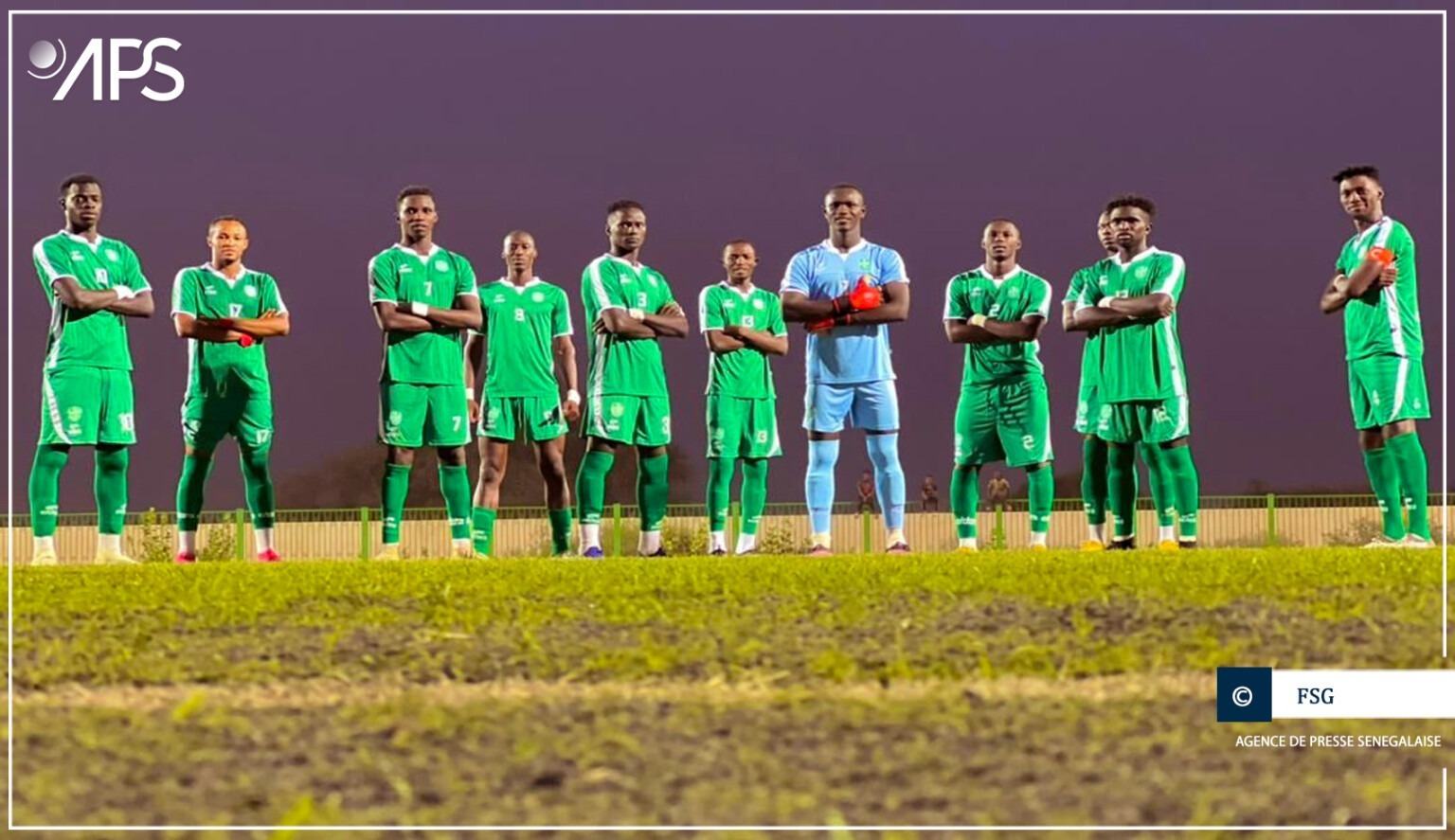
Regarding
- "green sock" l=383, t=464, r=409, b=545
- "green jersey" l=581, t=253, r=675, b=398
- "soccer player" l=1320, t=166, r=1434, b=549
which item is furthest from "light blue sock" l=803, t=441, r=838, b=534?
"soccer player" l=1320, t=166, r=1434, b=549

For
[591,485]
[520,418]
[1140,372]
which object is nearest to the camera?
[1140,372]

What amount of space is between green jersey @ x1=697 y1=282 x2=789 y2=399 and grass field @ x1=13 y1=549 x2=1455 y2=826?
5300 millimetres

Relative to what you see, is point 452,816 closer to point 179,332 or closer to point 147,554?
point 179,332

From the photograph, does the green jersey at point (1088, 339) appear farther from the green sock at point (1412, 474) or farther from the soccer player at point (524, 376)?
the soccer player at point (524, 376)

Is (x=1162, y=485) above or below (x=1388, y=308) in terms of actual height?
below

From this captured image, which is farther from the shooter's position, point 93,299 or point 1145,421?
point 1145,421

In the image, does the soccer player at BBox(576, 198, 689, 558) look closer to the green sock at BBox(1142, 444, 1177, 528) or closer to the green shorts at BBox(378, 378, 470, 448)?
the green shorts at BBox(378, 378, 470, 448)

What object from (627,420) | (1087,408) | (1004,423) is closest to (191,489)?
(627,420)

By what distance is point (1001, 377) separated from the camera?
12562 mm

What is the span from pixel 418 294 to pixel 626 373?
1890mm

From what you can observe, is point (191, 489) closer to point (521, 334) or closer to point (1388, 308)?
point (521, 334)

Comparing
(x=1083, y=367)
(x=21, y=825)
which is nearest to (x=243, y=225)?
(x=1083, y=367)

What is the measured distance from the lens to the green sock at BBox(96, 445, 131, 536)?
11.2 meters

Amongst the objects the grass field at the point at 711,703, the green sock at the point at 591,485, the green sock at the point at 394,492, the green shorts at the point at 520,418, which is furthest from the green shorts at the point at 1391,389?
the green sock at the point at 394,492
